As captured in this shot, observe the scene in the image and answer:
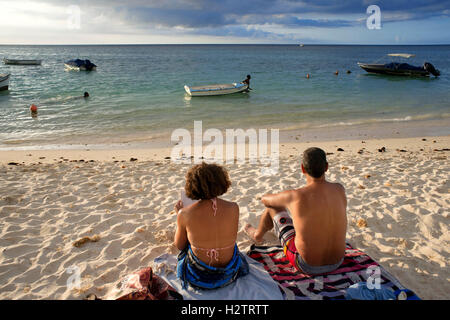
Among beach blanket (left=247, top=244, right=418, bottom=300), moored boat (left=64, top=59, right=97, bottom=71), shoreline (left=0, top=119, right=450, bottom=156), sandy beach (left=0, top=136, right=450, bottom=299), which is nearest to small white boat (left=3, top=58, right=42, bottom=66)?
moored boat (left=64, top=59, right=97, bottom=71)

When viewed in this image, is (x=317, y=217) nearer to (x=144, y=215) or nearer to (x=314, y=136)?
(x=144, y=215)

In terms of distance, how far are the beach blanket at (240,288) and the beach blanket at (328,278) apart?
0.33 feet

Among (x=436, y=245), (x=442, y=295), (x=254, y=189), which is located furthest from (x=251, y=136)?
(x=442, y=295)

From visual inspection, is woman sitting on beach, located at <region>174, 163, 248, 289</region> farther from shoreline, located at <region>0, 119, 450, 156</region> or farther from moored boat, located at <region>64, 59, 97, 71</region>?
moored boat, located at <region>64, 59, 97, 71</region>

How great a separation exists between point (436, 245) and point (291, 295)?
238cm

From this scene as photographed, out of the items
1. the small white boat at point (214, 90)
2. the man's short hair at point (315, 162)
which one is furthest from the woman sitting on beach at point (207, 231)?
the small white boat at point (214, 90)

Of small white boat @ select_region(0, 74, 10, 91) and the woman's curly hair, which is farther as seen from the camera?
small white boat @ select_region(0, 74, 10, 91)

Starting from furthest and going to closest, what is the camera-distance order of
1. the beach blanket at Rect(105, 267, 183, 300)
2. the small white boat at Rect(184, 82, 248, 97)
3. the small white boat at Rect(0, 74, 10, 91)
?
1. the small white boat at Rect(0, 74, 10, 91)
2. the small white boat at Rect(184, 82, 248, 97)
3. the beach blanket at Rect(105, 267, 183, 300)

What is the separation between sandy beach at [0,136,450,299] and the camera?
11.6 feet

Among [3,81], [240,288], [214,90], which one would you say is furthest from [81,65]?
[240,288]

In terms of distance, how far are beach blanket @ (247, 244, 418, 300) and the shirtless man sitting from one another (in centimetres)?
9

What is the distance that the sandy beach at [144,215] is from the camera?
3545 mm

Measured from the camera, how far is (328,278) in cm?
317

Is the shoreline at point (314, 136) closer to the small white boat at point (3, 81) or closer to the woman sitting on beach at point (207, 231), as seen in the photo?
the woman sitting on beach at point (207, 231)
